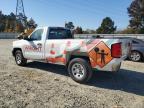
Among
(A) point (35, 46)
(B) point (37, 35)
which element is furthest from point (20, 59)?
(B) point (37, 35)

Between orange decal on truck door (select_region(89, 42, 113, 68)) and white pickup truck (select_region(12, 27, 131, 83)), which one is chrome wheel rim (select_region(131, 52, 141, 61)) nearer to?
white pickup truck (select_region(12, 27, 131, 83))

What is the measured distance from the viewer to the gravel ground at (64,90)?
602 centimetres

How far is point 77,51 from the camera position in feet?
26.2

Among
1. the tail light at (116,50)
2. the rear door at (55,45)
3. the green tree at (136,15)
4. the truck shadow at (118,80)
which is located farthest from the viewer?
the green tree at (136,15)

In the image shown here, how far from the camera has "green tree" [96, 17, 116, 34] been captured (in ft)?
249

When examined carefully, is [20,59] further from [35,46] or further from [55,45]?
[55,45]

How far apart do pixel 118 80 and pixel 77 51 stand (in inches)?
74.8

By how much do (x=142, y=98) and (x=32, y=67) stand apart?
18.0 feet

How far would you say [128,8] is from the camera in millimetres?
74562

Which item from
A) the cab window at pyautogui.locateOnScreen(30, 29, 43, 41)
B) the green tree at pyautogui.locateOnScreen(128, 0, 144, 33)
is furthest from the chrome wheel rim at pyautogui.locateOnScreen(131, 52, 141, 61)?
the green tree at pyautogui.locateOnScreen(128, 0, 144, 33)

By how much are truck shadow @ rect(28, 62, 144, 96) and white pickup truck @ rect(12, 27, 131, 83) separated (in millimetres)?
584

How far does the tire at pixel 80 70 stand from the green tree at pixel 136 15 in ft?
204

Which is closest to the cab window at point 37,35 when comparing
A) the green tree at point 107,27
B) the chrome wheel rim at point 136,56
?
the chrome wheel rim at point 136,56

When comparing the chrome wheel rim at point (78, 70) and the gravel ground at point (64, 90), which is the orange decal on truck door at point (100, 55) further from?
the gravel ground at point (64, 90)
